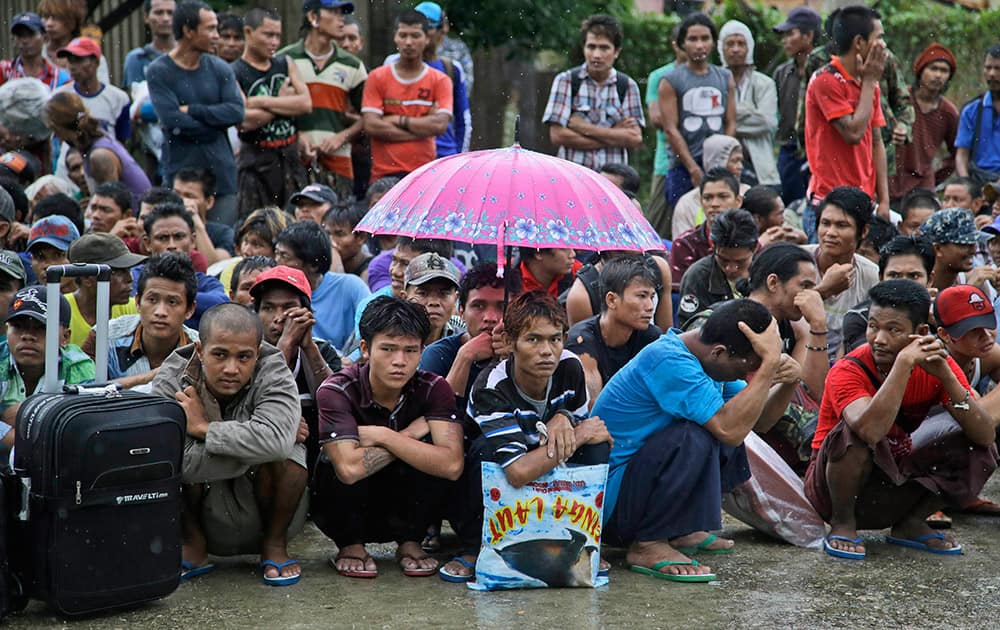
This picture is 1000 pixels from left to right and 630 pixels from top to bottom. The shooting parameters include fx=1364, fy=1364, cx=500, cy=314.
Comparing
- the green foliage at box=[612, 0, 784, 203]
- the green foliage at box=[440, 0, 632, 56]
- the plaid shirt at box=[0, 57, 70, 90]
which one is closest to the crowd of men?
the plaid shirt at box=[0, 57, 70, 90]

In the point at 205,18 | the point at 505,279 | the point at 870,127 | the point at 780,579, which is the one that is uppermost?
the point at 205,18

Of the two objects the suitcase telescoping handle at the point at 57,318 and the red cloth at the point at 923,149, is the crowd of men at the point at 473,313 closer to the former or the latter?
the suitcase telescoping handle at the point at 57,318

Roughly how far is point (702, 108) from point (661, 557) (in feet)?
19.3

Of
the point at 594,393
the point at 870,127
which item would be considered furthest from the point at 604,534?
the point at 870,127

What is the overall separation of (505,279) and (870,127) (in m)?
4.08

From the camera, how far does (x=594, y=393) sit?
6227mm

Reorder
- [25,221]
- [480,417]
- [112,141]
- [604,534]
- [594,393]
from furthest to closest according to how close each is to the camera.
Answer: [112,141] < [25,221] < [594,393] < [604,534] < [480,417]

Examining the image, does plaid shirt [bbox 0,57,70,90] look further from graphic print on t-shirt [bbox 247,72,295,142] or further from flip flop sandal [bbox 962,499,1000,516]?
flip flop sandal [bbox 962,499,1000,516]

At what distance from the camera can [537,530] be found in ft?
17.4

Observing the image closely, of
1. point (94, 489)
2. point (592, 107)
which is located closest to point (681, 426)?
point (94, 489)

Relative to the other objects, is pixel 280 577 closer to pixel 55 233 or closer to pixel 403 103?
pixel 55 233

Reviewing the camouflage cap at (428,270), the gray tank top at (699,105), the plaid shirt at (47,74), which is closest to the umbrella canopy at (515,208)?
the camouflage cap at (428,270)

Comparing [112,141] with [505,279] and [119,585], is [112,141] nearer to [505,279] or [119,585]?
[505,279]

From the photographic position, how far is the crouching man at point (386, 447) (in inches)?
212
